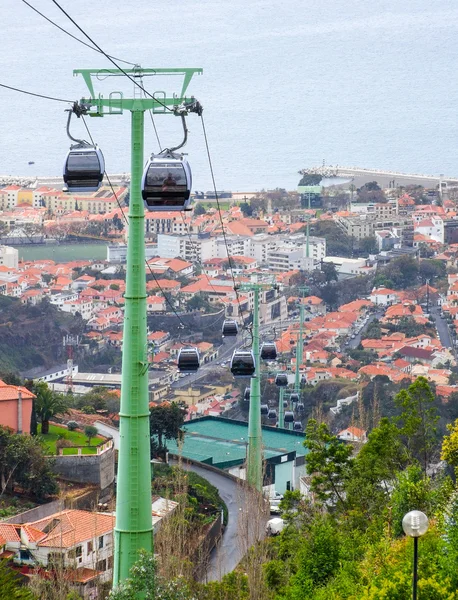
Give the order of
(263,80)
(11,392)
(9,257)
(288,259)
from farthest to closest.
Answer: (263,80)
(9,257)
(288,259)
(11,392)

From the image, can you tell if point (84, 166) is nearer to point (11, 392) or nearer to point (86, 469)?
point (86, 469)

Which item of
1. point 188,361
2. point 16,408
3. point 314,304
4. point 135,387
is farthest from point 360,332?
point 135,387

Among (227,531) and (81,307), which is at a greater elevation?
(227,531)

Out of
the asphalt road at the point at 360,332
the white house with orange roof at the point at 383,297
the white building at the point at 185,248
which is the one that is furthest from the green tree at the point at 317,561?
the white building at the point at 185,248

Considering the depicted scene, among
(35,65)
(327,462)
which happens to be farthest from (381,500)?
(35,65)

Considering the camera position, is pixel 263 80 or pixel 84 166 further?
pixel 263 80

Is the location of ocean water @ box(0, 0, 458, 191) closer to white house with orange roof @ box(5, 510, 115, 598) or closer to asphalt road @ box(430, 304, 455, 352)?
asphalt road @ box(430, 304, 455, 352)
